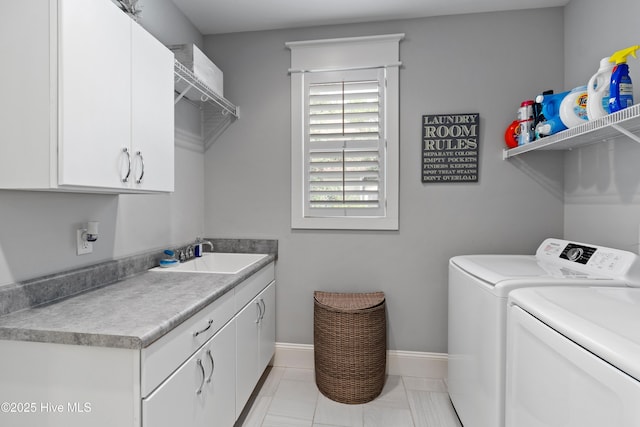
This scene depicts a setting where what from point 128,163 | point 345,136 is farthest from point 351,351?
point 128,163

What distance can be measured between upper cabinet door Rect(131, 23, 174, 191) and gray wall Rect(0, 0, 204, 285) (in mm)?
323

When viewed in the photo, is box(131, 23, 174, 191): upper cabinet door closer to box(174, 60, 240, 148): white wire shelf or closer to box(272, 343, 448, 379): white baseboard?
box(174, 60, 240, 148): white wire shelf

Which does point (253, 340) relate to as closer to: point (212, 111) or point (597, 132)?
point (212, 111)

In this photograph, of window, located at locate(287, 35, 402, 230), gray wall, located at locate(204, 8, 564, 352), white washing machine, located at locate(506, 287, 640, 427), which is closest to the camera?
white washing machine, located at locate(506, 287, 640, 427)

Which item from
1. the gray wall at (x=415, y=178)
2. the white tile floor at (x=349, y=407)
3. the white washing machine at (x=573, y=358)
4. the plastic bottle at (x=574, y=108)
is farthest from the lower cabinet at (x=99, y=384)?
the plastic bottle at (x=574, y=108)

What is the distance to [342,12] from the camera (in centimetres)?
228

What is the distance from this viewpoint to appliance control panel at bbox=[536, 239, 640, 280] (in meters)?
1.37

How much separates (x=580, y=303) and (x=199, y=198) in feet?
7.69

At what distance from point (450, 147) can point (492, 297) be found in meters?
1.26

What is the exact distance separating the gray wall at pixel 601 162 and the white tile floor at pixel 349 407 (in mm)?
1373

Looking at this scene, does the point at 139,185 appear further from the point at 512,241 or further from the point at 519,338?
the point at 512,241

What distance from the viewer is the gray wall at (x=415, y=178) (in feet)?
7.49

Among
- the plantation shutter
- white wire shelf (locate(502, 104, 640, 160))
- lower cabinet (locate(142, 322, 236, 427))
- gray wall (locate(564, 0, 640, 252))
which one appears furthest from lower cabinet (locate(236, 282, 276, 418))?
gray wall (locate(564, 0, 640, 252))

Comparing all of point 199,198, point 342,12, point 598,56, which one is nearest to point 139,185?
point 199,198
